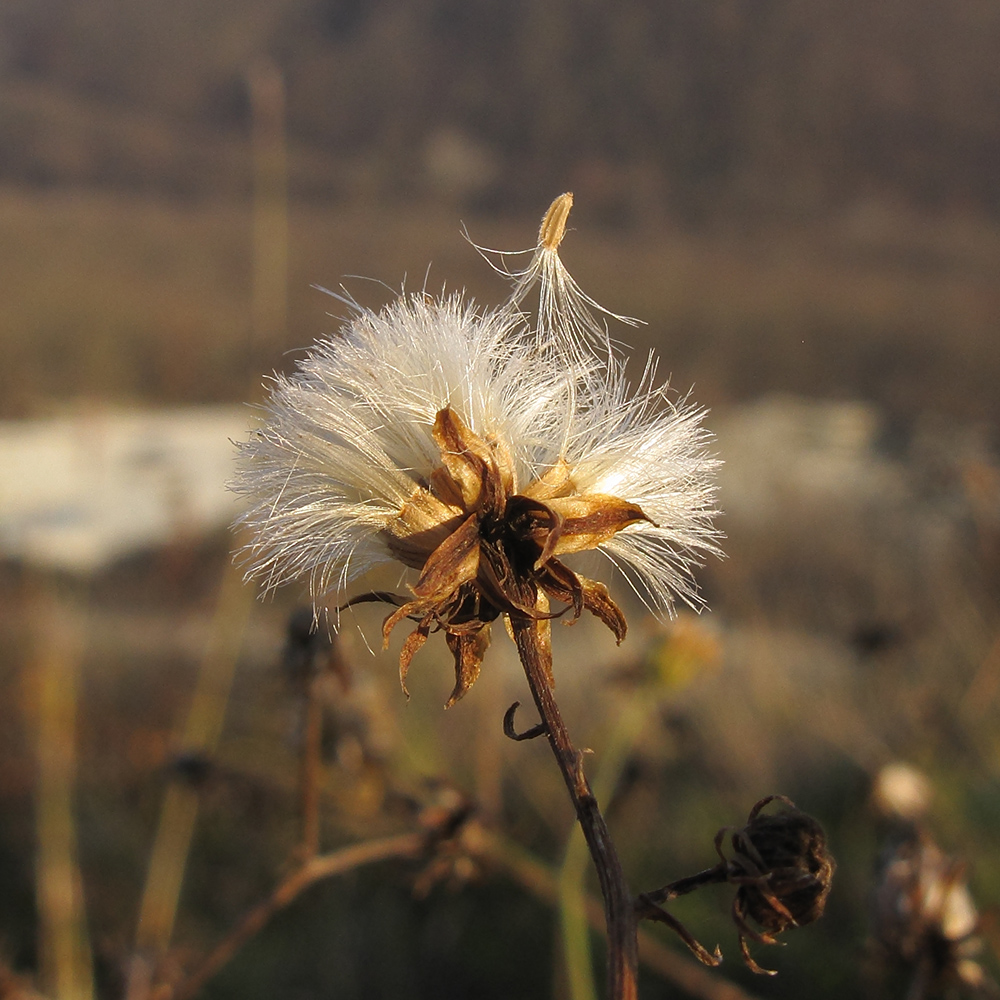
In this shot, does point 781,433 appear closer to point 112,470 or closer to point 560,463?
point 112,470

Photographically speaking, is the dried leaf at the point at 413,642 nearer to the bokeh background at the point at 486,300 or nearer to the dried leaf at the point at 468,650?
the dried leaf at the point at 468,650

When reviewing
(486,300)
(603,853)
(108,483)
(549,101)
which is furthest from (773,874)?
(549,101)

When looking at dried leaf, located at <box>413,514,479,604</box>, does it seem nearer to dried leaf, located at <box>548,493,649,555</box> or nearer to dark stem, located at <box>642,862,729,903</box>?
dried leaf, located at <box>548,493,649,555</box>

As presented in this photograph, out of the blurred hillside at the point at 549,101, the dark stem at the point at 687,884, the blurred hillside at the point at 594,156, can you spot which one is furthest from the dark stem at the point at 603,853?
the blurred hillside at the point at 549,101

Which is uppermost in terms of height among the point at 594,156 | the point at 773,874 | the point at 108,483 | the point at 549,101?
the point at 549,101

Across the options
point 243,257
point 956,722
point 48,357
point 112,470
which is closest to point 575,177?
point 243,257

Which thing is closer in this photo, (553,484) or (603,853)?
(603,853)

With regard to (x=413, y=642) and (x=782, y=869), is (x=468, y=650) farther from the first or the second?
(x=782, y=869)
